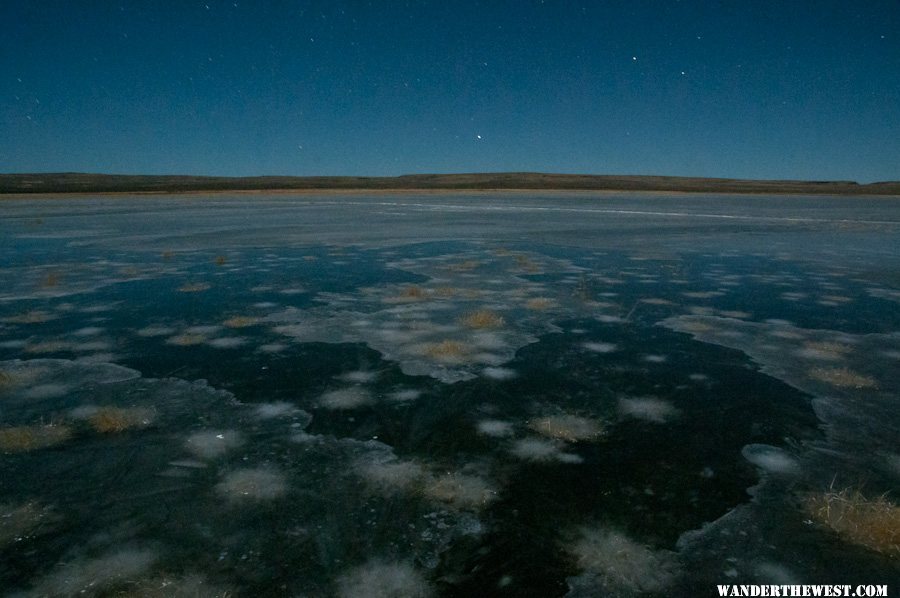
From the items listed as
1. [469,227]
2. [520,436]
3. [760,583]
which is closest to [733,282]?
[520,436]

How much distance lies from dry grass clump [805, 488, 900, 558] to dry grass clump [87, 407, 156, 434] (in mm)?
3641

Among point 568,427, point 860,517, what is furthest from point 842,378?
point 568,427

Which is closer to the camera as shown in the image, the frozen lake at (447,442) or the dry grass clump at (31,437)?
the frozen lake at (447,442)

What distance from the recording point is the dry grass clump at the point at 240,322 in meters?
6.06

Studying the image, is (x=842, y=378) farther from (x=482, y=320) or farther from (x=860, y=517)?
(x=482, y=320)

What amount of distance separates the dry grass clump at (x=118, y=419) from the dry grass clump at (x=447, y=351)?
2.17 metres

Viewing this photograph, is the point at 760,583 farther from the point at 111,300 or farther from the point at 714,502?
the point at 111,300

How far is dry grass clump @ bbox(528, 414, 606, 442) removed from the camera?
11.2 ft

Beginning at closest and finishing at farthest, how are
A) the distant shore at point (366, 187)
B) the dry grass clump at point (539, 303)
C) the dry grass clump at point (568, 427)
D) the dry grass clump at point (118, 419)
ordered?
the dry grass clump at point (568, 427) → the dry grass clump at point (118, 419) → the dry grass clump at point (539, 303) → the distant shore at point (366, 187)

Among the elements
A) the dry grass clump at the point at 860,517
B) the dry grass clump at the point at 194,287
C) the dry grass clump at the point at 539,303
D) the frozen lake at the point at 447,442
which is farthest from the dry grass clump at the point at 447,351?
the dry grass clump at the point at 194,287

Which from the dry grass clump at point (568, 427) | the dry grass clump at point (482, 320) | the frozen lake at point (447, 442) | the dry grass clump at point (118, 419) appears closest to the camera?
the frozen lake at point (447, 442)

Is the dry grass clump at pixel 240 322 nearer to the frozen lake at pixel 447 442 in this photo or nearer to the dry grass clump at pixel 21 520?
the frozen lake at pixel 447 442

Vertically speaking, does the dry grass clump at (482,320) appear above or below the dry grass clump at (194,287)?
below

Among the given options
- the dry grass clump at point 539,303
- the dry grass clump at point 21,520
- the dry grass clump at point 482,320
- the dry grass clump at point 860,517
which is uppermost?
the dry grass clump at point 539,303
